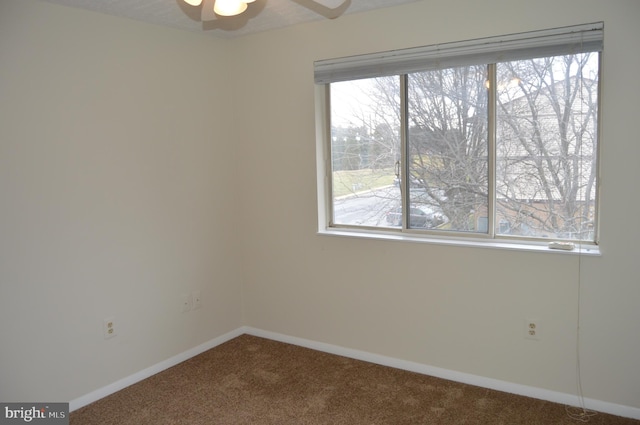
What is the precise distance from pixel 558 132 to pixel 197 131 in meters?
2.32

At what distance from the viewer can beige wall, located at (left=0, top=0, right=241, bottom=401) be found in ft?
8.06

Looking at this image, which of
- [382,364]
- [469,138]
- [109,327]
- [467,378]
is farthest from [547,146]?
[109,327]

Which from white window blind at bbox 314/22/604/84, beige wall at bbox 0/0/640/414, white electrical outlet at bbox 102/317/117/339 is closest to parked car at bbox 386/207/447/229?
beige wall at bbox 0/0/640/414

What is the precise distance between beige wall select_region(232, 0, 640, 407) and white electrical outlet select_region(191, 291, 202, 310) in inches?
17.2

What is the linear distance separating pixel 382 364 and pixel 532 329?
99cm

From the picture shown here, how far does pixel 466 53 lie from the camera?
266 cm

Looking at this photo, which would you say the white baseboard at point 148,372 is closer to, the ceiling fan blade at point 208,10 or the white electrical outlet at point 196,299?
the white electrical outlet at point 196,299

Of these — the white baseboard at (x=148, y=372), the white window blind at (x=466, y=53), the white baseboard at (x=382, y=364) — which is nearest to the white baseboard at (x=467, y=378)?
the white baseboard at (x=382, y=364)

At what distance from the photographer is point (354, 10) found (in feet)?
9.68

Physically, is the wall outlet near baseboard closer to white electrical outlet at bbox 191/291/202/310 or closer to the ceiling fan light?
white electrical outlet at bbox 191/291/202/310

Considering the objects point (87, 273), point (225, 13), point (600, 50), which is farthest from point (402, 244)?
point (87, 273)

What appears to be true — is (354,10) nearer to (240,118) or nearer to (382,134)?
(382,134)

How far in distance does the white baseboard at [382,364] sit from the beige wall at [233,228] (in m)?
0.04

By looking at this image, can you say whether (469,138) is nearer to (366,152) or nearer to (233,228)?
(366,152)
